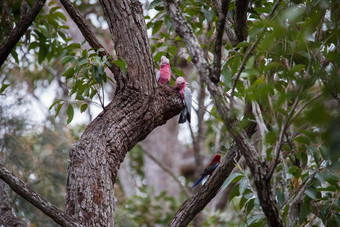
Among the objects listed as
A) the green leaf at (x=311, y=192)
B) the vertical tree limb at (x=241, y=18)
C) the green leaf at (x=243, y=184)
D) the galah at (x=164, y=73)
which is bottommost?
the green leaf at (x=311, y=192)

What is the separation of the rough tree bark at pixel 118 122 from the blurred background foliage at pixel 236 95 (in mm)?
173

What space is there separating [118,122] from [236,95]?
2.65 ft

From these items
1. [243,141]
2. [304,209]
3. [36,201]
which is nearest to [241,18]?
[243,141]

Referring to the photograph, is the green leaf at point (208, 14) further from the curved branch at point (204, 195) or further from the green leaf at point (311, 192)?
the green leaf at point (311, 192)

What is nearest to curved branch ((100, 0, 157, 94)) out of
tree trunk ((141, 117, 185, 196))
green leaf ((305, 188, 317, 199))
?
green leaf ((305, 188, 317, 199))

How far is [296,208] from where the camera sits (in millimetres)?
2801

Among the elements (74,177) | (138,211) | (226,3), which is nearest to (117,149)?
(74,177)

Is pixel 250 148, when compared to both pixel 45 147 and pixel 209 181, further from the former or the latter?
pixel 45 147

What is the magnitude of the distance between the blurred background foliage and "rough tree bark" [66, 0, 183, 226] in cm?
17

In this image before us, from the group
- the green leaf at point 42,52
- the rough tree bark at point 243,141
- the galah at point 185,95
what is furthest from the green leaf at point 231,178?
the green leaf at point 42,52

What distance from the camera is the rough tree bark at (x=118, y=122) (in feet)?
7.32

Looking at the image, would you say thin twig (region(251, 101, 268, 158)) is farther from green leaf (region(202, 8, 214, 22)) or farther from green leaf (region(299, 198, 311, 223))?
green leaf (region(202, 8, 214, 22))

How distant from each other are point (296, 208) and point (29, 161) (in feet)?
10.6

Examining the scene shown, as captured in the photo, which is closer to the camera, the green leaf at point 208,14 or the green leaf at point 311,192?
the green leaf at point 311,192
